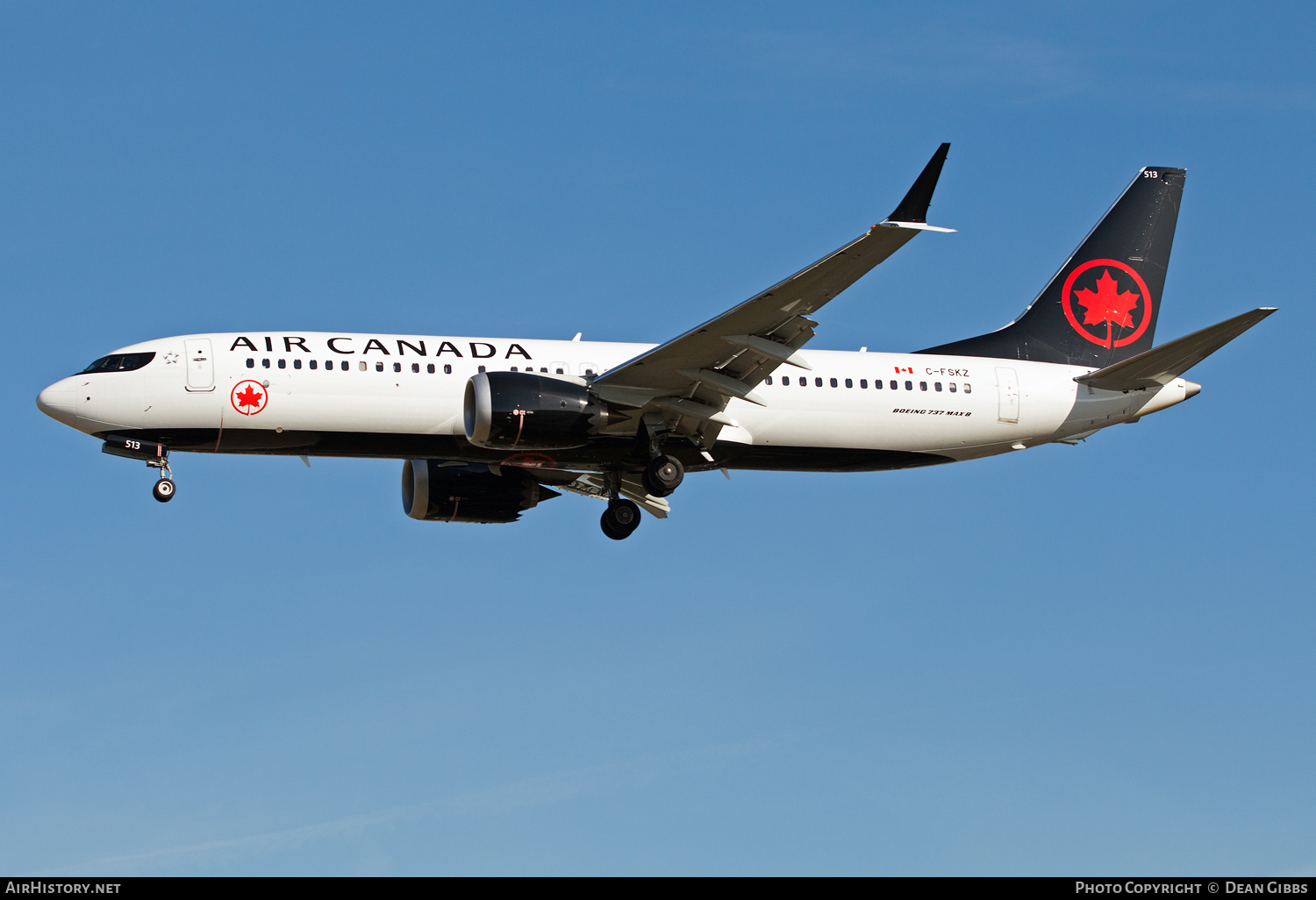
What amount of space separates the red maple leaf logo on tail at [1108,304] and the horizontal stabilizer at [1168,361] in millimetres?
2974

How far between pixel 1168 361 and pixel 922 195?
1130 cm

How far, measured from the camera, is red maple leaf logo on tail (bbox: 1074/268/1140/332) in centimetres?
3991

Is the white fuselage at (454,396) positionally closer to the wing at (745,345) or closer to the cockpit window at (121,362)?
the cockpit window at (121,362)

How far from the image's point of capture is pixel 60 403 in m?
33.1

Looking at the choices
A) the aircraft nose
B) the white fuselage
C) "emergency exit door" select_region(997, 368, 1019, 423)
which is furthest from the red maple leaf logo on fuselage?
the aircraft nose

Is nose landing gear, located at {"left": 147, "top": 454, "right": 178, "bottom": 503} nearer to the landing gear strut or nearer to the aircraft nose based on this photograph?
the aircraft nose

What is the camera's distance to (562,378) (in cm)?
3447

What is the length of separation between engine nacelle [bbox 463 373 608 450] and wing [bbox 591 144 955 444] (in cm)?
69

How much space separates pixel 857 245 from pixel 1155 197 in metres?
17.0

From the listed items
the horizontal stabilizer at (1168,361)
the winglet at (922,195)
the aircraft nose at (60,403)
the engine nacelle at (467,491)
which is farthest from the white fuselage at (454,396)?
the winglet at (922,195)

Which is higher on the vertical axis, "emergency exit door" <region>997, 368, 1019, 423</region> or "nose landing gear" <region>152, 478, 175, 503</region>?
"emergency exit door" <region>997, 368, 1019, 423</region>

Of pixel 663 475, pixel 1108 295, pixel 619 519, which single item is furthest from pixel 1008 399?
pixel 619 519
